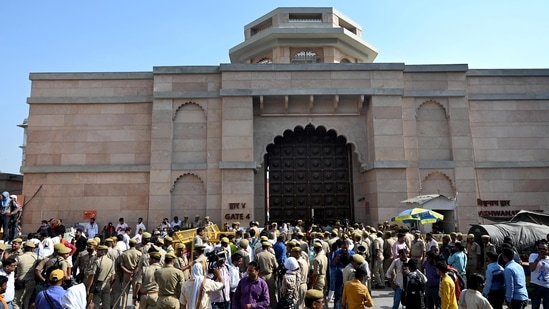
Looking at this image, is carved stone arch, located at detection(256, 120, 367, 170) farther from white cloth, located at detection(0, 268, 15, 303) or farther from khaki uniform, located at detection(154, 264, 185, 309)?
Answer: white cloth, located at detection(0, 268, 15, 303)

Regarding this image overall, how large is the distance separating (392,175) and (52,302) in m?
14.4

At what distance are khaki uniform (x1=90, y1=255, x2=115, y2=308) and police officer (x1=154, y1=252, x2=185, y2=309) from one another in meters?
1.89

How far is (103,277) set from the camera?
285 inches

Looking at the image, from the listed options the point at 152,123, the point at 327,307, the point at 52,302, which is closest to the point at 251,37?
the point at 152,123

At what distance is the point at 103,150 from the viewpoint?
1719 centimetres

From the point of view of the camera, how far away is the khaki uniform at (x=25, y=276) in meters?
6.80

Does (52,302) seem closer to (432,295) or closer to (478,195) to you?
(432,295)

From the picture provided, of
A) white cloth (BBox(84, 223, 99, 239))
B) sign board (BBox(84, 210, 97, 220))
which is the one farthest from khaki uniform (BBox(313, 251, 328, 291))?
sign board (BBox(84, 210, 97, 220))

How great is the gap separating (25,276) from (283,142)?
13.2m

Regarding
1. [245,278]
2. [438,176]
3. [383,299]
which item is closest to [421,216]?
[383,299]

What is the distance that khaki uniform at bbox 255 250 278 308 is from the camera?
22.9 ft

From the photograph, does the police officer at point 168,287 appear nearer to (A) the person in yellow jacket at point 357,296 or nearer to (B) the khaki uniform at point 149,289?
(B) the khaki uniform at point 149,289

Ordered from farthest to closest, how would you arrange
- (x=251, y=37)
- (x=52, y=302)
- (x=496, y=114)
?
1. (x=251, y=37)
2. (x=496, y=114)
3. (x=52, y=302)

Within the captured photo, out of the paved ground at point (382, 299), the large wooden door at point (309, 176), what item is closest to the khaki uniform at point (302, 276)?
the paved ground at point (382, 299)
